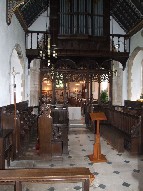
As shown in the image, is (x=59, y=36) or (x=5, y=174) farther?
(x=59, y=36)

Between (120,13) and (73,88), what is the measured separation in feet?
20.2

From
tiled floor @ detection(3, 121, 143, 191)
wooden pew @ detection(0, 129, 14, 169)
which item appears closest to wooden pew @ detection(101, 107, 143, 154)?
tiled floor @ detection(3, 121, 143, 191)

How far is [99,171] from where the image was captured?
513cm

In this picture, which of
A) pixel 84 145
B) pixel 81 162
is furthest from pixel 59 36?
pixel 81 162

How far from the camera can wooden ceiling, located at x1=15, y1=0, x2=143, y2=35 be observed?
977 cm

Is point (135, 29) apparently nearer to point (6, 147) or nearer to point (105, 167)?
point (105, 167)

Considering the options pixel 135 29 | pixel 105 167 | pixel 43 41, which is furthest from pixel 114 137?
pixel 43 41

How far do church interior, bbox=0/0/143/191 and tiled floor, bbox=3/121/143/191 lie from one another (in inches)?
0.7

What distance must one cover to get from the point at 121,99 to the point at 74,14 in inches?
193

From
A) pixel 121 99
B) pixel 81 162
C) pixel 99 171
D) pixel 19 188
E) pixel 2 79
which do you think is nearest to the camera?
pixel 19 188

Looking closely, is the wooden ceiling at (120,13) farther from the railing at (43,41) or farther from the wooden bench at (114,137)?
the wooden bench at (114,137)

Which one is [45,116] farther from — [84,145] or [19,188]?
[19,188]

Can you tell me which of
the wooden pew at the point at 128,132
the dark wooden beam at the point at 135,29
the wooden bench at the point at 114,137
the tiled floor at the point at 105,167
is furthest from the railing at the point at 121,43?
the tiled floor at the point at 105,167

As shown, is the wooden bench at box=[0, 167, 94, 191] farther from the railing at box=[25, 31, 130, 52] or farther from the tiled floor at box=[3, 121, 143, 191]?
the railing at box=[25, 31, 130, 52]
